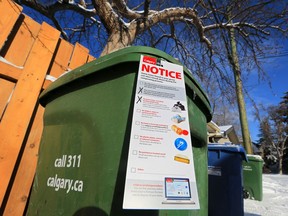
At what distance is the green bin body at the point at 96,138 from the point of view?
114 cm

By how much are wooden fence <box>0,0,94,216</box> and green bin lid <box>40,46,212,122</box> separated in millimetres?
787

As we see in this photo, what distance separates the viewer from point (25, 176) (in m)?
2.34

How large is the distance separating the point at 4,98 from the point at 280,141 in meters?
44.1

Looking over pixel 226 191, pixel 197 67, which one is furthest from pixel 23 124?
pixel 197 67

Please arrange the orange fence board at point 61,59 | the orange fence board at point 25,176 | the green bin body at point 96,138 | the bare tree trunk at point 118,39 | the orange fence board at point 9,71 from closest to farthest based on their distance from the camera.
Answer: the green bin body at point 96,138, the orange fence board at point 25,176, the orange fence board at point 9,71, the orange fence board at point 61,59, the bare tree trunk at point 118,39

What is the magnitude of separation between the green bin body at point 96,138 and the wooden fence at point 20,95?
0.76 meters

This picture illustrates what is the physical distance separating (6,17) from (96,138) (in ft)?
→ 6.28

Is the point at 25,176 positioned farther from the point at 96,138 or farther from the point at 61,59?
the point at 96,138

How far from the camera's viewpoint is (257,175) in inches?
255

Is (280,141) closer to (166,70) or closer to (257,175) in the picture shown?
(257,175)

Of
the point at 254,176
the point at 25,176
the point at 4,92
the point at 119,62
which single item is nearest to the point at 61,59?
the point at 4,92

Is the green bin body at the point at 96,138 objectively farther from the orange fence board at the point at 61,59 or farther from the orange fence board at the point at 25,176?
the orange fence board at the point at 61,59

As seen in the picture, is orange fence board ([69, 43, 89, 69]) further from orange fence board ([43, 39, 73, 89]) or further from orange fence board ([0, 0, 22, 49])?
orange fence board ([0, 0, 22, 49])

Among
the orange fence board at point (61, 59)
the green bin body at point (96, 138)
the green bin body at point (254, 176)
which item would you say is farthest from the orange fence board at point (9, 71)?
the green bin body at point (254, 176)
